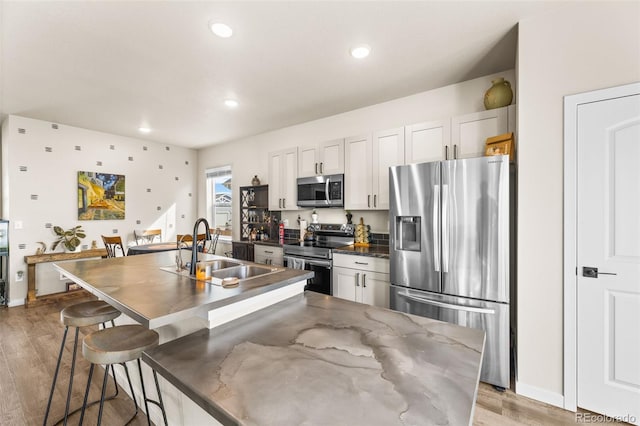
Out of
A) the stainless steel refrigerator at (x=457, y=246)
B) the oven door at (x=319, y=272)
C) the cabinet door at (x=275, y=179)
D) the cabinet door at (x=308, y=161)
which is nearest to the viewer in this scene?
the stainless steel refrigerator at (x=457, y=246)

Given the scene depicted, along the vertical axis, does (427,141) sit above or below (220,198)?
above

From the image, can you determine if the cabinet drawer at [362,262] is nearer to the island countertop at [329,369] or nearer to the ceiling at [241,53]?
the island countertop at [329,369]

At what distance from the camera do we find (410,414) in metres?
0.68

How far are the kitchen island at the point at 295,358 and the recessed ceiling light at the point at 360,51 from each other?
191cm

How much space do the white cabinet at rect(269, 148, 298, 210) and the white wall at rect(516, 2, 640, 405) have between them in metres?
2.73

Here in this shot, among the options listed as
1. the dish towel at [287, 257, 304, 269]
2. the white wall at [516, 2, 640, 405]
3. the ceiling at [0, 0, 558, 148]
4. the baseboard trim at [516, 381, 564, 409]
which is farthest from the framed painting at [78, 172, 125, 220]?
the baseboard trim at [516, 381, 564, 409]

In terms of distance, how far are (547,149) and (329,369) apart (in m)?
2.11

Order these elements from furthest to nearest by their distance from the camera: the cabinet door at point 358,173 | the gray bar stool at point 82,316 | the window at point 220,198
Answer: the window at point 220,198 < the cabinet door at point 358,173 < the gray bar stool at point 82,316

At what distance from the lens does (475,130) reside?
268cm

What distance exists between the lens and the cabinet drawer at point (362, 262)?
9.53 feet

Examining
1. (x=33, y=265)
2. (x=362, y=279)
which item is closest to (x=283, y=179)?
(x=362, y=279)

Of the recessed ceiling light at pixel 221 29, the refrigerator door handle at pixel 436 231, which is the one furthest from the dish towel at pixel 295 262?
the recessed ceiling light at pixel 221 29

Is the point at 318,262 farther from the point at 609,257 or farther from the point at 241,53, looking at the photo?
the point at 609,257

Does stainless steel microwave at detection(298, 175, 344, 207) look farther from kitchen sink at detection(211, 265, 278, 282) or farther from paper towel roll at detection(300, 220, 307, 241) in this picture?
kitchen sink at detection(211, 265, 278, 282)
